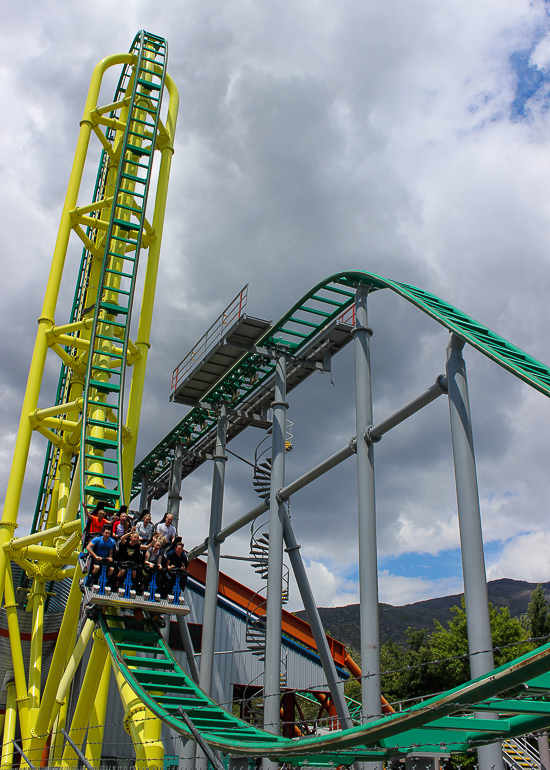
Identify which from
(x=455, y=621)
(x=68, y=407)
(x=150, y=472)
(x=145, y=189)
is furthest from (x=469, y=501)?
(x=455, y=621)

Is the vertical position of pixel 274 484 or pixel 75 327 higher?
pixel 75 327

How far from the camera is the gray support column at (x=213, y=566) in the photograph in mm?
17156

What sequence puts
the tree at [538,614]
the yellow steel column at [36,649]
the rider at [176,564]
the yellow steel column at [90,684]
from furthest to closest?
the tree at [538,614]
the yellow steel column at [36,649]
the yellow steel column at [90,684]
the rider at [176,564]

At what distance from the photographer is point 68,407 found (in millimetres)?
14992

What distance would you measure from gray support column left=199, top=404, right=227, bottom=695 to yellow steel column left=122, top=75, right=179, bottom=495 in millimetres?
3708

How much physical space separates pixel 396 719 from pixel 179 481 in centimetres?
1764

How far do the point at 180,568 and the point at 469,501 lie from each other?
443 centimetres

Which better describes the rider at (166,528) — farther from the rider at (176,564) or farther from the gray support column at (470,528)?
the gray support column at (470,528)

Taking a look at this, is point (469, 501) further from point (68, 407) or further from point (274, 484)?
point (68, 407)

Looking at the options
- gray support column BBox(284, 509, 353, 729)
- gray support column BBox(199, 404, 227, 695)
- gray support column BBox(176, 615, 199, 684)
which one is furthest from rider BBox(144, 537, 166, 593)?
gray support column BBox(176, 615, 199, 684)

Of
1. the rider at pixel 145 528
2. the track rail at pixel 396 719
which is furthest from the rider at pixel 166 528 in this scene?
the track rail at pixel 396 719

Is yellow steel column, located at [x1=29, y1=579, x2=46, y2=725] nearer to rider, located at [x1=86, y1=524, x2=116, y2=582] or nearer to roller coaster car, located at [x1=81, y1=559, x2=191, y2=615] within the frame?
roller coaster car, located at [x1=81, y1=559, x2=191, y2=615]

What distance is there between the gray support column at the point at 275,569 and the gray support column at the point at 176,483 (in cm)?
714

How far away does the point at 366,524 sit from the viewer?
11.4m
